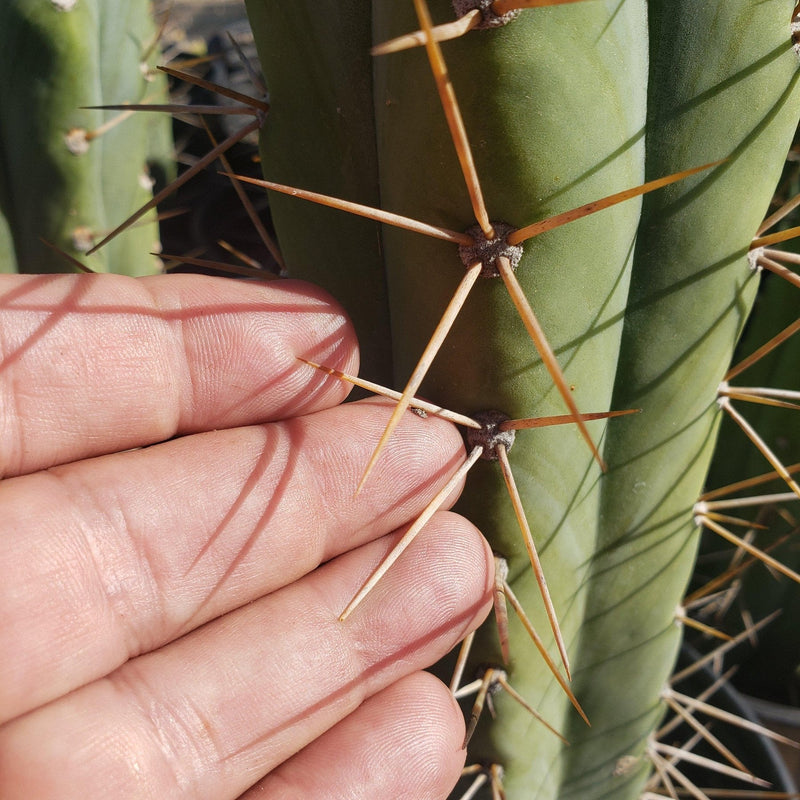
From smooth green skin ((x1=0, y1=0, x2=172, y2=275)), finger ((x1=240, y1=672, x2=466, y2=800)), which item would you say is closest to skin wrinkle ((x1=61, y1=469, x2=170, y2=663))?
finger ((x1=240, y1=672, x2=466, y2=800))

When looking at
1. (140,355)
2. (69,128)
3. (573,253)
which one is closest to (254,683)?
(140,355)

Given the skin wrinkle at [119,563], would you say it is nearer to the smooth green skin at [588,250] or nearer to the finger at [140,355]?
the finger at [140,355]

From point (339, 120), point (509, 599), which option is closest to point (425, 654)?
point (509, 599)

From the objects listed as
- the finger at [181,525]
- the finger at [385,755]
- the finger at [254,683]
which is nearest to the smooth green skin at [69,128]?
the finger at [181,525]

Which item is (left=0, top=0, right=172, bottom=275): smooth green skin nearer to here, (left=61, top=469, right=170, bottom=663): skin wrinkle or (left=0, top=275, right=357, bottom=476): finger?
(left=0, top=275, right=357, bottom=476): finger

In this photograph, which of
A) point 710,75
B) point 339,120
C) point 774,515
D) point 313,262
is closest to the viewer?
point 710,75

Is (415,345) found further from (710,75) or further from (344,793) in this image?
(344,793)
